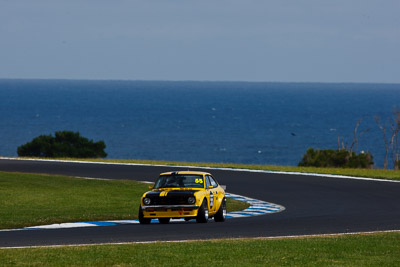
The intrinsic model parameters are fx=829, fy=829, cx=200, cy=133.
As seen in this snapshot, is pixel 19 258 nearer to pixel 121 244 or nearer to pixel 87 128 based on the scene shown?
pixel 121 244

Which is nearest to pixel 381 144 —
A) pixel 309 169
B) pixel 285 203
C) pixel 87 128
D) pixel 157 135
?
pixel 157 135

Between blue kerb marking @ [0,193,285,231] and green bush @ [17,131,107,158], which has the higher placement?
green bush @ [17,131,107,158]

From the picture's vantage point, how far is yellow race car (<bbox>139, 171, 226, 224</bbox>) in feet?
75.9

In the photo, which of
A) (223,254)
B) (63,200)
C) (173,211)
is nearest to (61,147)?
(63,200)

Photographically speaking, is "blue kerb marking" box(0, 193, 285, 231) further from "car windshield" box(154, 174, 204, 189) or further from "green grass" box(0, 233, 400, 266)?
"green grass" box(0, 233, 400, 266)

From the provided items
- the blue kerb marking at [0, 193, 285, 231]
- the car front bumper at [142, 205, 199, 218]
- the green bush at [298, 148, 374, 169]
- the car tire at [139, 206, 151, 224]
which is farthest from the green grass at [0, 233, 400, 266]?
the green bush at [298, 148, 374, 169]

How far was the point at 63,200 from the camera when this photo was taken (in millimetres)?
30344

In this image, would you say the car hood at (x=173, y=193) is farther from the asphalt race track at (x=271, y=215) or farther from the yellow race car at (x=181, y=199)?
the asphalt race track at (x=271, y=215)

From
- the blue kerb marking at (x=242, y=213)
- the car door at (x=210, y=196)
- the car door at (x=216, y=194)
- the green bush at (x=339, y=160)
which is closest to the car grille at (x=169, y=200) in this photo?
the car door at (x=210, y=196)

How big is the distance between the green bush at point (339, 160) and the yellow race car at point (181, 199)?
37.8m

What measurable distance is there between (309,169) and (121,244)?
30.8m

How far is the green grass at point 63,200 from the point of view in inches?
1000

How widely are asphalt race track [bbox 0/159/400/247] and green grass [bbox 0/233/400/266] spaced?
1.90 metres

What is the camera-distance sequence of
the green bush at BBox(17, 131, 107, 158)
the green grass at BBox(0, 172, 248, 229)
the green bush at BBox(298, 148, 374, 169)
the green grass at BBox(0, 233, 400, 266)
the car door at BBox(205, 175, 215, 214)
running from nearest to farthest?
the green grass at BBox(0, 233, 400, 266) → the car door at BBox(205, 175, 215, 214) → the green grass at BBox(0, 172, 248, 229) → the green bush at BBox(298, 148, 374, 169) → the green bush at BBox(17, 131, 107, 158)
